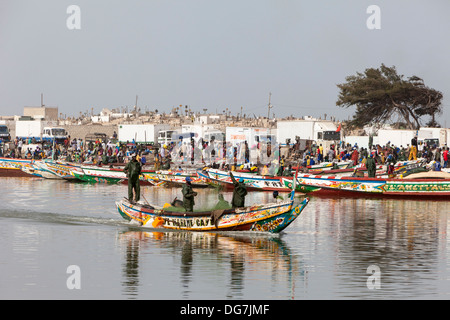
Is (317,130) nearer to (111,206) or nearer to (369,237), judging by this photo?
(111,206)

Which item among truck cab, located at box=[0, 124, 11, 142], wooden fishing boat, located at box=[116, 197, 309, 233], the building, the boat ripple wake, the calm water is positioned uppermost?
the building

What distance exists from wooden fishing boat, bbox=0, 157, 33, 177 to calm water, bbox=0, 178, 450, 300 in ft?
70.6

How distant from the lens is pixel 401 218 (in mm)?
33625

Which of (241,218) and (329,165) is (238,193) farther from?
(329,165)

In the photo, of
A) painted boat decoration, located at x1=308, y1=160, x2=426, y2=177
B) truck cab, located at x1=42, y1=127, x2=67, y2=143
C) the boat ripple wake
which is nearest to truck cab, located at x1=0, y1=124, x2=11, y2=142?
truck cab, located at x1=42, y1=127, x2=67, y2=143

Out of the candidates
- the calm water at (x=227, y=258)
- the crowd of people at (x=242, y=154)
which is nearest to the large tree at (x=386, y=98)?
the crowd of people at (x=242, y=154)

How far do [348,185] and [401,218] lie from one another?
8171mm

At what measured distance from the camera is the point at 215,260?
2253 centimetres

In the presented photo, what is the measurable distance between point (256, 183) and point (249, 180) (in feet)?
1.41

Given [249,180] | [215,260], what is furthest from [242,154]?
[215,260]

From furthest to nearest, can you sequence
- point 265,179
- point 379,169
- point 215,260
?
point 379,169 < point 265,179 < point 215,260

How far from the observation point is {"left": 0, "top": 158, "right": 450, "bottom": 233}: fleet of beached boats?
2614cm

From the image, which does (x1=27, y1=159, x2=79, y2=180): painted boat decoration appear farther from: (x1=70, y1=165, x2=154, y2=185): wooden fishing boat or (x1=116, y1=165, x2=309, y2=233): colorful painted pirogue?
(x1=116, y1=165, x2=309, y2=233): colorful painted pirogue
